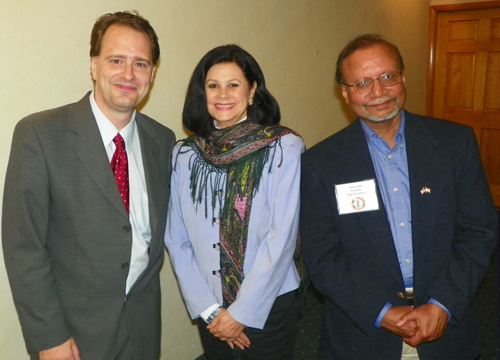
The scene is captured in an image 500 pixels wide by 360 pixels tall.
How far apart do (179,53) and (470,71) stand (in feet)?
16.7

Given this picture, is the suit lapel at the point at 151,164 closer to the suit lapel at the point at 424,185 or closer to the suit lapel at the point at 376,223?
the suit lapel at the point at 376,223

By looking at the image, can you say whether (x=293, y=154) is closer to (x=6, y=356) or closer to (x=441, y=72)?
(x=6, y=356)

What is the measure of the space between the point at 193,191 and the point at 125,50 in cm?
63

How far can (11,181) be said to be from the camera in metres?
1.66

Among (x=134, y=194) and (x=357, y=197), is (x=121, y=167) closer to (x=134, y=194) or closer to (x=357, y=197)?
(x=134, y=194)

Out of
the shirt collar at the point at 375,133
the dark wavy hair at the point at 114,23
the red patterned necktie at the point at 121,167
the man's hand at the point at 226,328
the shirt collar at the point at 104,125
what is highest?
the dark wavy hair at the point at 114,23

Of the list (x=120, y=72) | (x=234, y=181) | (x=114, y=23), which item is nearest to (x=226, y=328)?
(x=234, y=181)

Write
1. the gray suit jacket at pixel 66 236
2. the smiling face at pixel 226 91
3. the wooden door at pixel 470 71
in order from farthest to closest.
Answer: the wooden door at pixel 470 71 → the smiling face at pixel 226 91 → the gray suit jacket at pixel 66 236

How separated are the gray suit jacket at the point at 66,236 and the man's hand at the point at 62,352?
0.03 metres

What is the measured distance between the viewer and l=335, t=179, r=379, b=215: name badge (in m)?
1.88

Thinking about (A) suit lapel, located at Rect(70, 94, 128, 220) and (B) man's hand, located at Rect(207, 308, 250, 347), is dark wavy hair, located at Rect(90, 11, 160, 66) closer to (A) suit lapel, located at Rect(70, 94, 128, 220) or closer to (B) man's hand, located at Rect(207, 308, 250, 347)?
(A) suit lapel, located at Rect(70, 94, 128, 220)

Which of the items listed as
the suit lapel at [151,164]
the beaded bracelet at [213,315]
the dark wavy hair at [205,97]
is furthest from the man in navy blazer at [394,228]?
the suit lapel at [151,164]

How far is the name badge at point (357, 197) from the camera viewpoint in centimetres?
188

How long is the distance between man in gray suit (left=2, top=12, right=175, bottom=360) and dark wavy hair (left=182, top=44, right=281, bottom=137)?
0.22 meters
